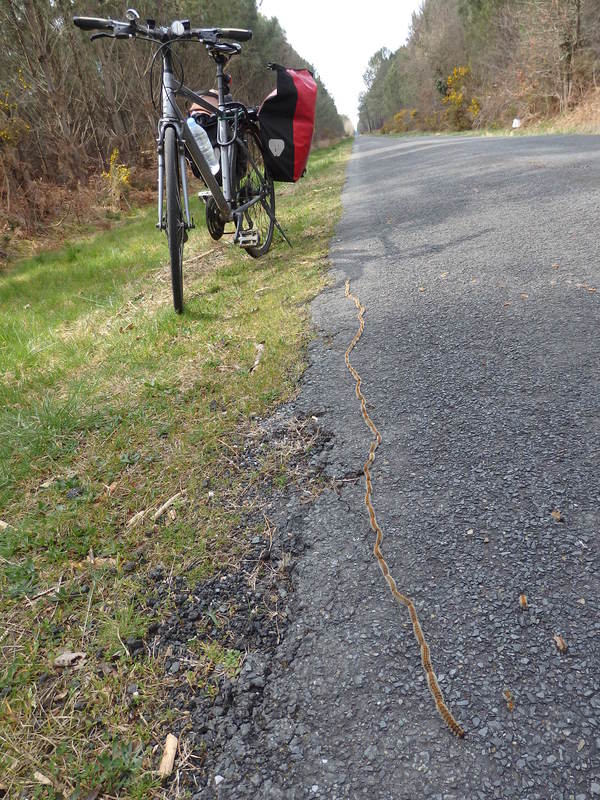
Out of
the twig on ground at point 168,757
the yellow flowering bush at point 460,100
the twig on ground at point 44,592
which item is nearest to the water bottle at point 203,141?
the twig on ground at point 44,592

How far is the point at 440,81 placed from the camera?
35.6m

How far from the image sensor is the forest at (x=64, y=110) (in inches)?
349

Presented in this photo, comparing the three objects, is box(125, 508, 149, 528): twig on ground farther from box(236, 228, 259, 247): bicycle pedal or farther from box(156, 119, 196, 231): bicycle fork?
box(236, 228, 259, 247): bicycle pedal

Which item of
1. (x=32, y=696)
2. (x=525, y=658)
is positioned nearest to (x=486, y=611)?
(x=525, y=658)

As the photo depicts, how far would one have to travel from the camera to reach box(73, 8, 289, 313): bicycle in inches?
130

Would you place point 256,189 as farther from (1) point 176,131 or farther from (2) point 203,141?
(1) point 176,131

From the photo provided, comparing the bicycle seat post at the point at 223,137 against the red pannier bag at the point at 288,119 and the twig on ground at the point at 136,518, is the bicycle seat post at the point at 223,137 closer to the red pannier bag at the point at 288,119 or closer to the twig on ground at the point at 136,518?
the red pannier bag at the point at 288,119

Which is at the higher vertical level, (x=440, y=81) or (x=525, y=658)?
(x=440, y=81)

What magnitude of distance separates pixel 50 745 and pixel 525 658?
1079 millimetres

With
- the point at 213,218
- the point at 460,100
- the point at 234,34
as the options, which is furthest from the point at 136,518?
the point at 460,100

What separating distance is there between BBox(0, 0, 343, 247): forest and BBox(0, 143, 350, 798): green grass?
5417 millimetres

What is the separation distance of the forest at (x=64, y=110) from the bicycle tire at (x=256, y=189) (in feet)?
15.6

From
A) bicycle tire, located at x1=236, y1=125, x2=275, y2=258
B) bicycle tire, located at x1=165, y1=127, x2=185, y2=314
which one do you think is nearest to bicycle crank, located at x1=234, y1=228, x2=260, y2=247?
bicycle tire, located at x1=236, y1=125, x2=275, y2=258

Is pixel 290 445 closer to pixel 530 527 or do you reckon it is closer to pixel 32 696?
pixel 530 527
